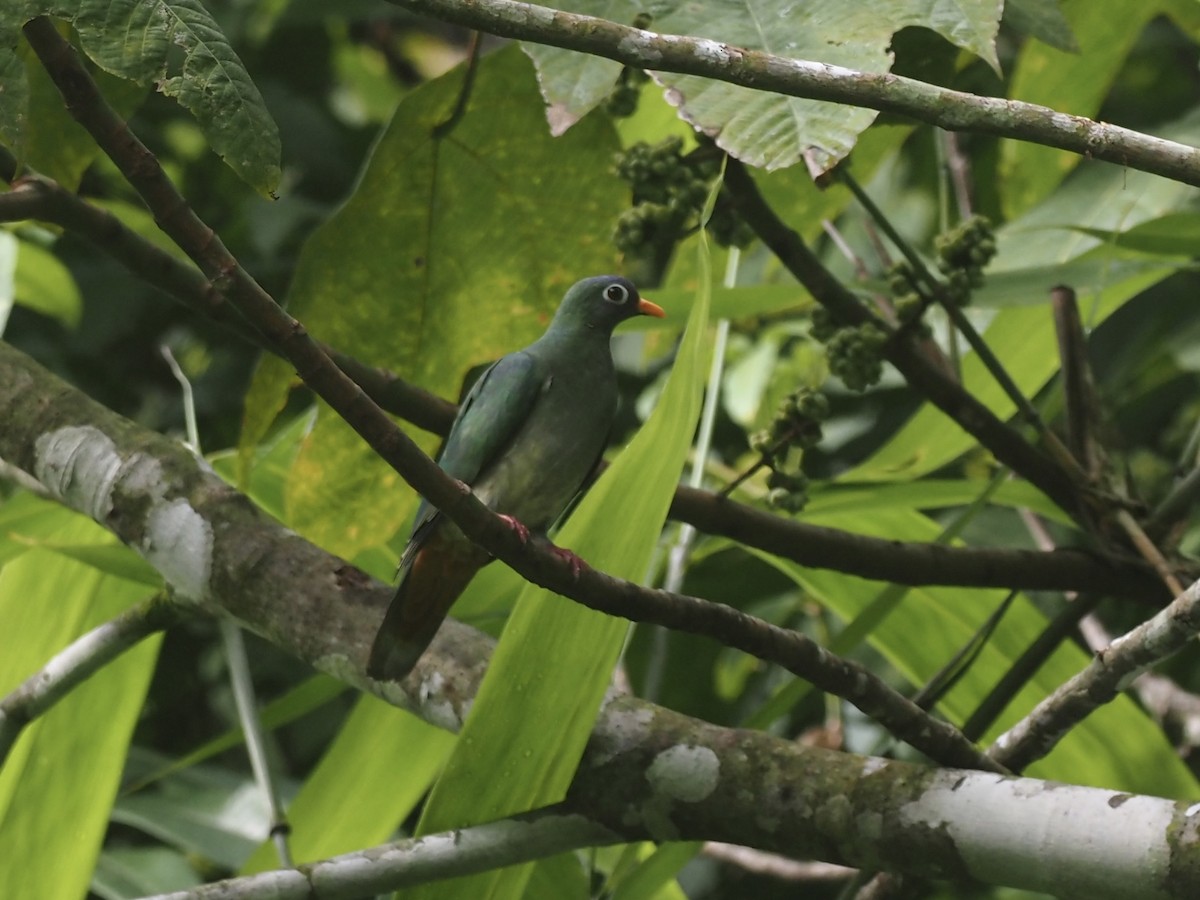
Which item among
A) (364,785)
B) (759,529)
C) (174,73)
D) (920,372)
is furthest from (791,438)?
(174,73)

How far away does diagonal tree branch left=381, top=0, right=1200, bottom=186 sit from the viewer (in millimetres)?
1377

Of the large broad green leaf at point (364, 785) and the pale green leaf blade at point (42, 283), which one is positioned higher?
the pale green leaf blade at point (42, 283)

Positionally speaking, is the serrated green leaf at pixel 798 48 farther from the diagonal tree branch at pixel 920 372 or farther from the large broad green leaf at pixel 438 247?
the large broad green leaf at pixel 438 247

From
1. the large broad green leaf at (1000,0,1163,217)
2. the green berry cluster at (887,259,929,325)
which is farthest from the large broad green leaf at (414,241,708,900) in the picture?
the large broad green leaf at (1000,0,1163,217)

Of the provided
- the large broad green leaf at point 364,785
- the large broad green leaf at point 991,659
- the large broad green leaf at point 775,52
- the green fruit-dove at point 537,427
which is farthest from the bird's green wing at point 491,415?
the large broad green leaf at point 775,52

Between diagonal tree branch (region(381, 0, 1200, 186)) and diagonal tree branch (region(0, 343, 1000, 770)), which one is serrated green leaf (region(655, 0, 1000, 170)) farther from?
diagonal tree branch (region(0, 343, 1000, 770))

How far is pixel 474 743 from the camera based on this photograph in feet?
5.84

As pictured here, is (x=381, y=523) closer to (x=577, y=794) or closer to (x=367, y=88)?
(x=577, y=794)

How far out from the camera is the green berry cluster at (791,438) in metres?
2.05

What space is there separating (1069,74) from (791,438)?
1.23m

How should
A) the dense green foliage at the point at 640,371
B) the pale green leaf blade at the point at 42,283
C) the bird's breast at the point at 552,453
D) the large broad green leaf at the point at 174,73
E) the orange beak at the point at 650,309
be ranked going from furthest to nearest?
the pale green leaf blade at the point at 42,283 → the orange beak at the point at 650,309 → the bird's breast at the point at 552,453 → the dense green foliage at the point at 640,371 → the large broad green leaf at the point at 174,73

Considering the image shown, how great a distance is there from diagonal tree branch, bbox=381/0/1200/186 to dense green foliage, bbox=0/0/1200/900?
11 centimetres

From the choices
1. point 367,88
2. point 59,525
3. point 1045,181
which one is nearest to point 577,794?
point 59,525

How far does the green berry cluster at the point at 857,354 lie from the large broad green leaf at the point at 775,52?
0.58 meters
